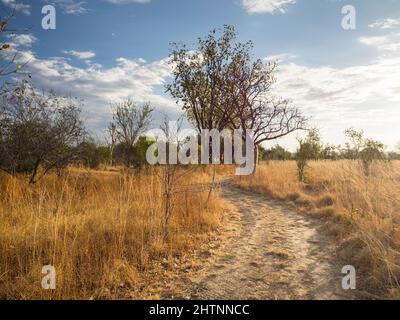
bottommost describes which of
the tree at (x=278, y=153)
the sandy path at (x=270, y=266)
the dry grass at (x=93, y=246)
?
the sandy path at (x=270, y=266)

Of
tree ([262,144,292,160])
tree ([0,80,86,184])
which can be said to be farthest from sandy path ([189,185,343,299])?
tree ([262,144,292,160])

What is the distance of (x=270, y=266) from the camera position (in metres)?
4.61

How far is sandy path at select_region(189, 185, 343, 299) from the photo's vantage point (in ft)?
12.4

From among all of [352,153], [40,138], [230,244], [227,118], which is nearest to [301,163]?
[352,153]

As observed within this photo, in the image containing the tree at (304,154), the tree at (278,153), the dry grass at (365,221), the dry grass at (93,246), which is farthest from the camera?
the tree at (278,153)

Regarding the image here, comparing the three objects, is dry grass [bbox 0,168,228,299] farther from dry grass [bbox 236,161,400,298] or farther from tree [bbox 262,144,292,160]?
tree [bbox 262,144,292,160]

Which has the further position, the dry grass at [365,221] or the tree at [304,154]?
the tree at [304,154]

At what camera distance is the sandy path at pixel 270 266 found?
12.4ft

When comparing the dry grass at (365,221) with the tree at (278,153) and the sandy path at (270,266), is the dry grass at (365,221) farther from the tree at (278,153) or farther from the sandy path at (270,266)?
the tree at (278,153)

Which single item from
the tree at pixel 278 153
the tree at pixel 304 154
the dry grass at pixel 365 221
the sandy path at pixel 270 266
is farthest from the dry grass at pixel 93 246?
the tree at pixel 278 153

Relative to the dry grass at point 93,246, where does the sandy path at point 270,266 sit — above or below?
below

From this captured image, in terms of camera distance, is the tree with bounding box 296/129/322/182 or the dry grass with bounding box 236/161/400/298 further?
the tree with bounding box 296/129/322/182

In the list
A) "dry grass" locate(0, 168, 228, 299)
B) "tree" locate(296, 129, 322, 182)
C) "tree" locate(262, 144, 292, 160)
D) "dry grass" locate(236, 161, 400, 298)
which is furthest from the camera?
"tree" locate(262, 144, 292, 160)

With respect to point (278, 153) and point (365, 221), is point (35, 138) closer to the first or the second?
point (365, 221)
